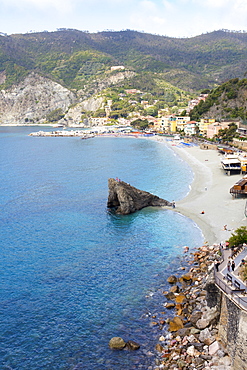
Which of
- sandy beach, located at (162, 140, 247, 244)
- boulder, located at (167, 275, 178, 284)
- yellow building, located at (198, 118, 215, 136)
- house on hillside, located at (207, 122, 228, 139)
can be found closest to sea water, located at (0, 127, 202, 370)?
boulder, located at (167, 275, 178, 284)

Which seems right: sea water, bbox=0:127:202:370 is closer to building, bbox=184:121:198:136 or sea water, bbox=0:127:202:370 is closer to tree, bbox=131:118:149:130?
building, bbox=184:121:198:136

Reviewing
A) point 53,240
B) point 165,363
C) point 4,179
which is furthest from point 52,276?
point 4,179

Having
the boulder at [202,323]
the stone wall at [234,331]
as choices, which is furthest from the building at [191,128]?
the stone wall at [234,331]

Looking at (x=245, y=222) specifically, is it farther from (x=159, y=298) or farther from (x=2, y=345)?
(x=2, y=345)

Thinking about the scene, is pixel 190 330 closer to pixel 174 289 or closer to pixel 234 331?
pixel 234 331

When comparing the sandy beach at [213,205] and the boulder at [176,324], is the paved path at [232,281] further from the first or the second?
the sandy beach at [213,205]

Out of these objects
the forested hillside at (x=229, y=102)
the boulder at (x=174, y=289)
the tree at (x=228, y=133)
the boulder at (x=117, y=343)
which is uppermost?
the forested hillside at (x=229, y=102)
